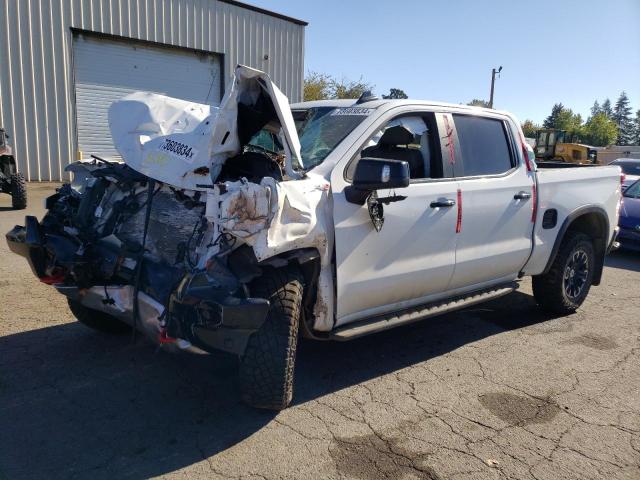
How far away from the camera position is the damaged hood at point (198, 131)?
3160 mm

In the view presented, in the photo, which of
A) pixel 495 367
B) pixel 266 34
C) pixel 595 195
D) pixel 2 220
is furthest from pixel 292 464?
pixel 266 34

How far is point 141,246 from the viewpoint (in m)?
3.31

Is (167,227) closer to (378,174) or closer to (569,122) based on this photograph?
(378,174)

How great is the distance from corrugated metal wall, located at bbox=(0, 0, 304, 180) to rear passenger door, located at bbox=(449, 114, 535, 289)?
13.1 meters

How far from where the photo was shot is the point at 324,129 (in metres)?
3.86

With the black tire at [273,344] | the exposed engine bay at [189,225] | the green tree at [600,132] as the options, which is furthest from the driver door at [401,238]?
the green tree at [600,132]

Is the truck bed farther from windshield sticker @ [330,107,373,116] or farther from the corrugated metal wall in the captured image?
the corrugated metal wall

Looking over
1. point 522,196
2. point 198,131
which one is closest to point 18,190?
point 198,131

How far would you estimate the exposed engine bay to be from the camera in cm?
278

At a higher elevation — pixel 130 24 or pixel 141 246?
pixel 130 24

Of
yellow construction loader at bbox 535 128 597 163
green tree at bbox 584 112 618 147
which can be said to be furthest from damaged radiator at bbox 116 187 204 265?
green tree at bbox 584 112 618 147

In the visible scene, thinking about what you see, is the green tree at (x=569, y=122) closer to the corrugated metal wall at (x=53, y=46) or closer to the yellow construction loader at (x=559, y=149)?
the yellow construction loader at (x=559, y=149)

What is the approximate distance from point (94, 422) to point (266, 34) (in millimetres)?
17137

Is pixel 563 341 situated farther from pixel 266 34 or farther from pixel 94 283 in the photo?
pixel 266 34
